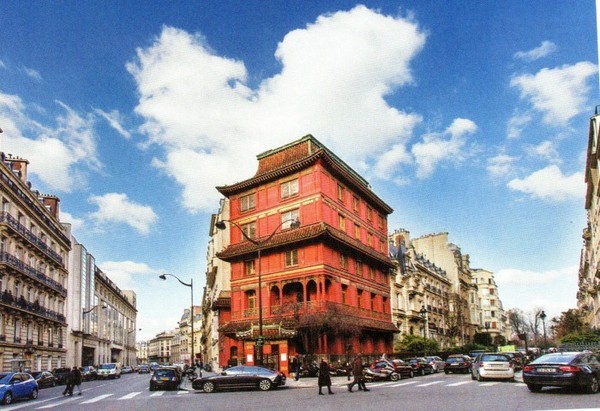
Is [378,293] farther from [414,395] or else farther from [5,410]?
[5,410]

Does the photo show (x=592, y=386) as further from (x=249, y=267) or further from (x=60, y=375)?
(x=60, y=375)

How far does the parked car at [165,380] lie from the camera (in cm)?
2934

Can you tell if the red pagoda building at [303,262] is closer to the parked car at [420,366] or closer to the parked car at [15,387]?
the parked car at [420,366]

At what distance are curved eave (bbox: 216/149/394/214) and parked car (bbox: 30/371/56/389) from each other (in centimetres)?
1972

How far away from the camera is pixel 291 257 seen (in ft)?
137

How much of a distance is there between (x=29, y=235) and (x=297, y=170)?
24.4m

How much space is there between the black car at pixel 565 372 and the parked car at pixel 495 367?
6.91 m

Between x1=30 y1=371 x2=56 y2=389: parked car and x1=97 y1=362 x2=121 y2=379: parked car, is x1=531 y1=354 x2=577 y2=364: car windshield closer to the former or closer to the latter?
x1=30 y1=371 x2=56 y2=389: parked car

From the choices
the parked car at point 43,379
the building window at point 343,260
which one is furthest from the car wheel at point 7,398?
the building window at point 343,260

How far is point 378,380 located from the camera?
102 feet

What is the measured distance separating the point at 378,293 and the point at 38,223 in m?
32.7

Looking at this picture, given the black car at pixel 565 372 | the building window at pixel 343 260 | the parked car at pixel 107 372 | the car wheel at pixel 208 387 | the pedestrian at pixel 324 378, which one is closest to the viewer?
the black car at pixel 565 372

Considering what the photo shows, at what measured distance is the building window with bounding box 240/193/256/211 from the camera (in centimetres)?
4603

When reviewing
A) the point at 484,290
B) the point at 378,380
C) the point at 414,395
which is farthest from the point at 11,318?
the point at 484,290
